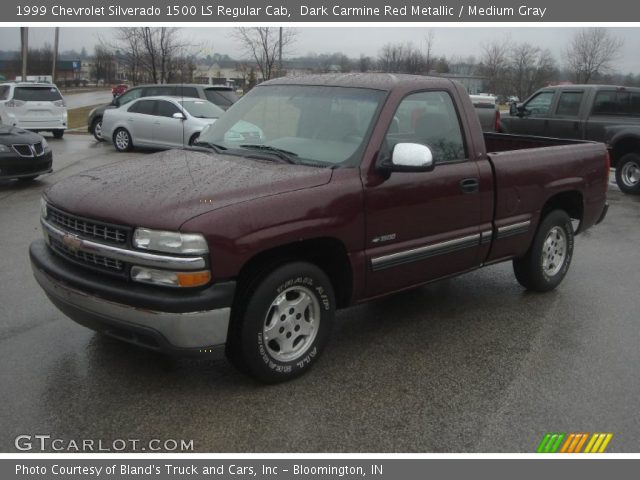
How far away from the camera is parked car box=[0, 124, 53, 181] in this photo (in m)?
10.6

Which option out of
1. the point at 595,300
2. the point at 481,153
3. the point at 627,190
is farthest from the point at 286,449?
the point at 627,190

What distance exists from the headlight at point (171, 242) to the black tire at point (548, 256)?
3.42 metres

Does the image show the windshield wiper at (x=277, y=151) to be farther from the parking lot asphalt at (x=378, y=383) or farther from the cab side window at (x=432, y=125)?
the parking lot asphalt at (x=378, y=383)

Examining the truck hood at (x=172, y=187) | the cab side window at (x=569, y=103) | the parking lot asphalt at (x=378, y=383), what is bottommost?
the parking lot asphalt at (x=378, y=383)

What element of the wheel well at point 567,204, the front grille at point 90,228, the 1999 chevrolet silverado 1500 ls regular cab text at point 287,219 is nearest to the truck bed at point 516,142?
the wheel well at point 567,204

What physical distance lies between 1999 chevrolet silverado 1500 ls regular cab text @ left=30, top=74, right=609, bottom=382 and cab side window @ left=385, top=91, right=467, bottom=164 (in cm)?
1

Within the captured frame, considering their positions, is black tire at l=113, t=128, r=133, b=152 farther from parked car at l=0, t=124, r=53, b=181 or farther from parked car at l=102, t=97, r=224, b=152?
parked car at l=0, t=124, r=53, b=181

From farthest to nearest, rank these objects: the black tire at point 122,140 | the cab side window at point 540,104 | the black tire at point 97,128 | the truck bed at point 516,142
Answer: the black tire at point 97,128
the black tire at point 122,140
the cab side window at point 540,104
the truck bed at point 516,142

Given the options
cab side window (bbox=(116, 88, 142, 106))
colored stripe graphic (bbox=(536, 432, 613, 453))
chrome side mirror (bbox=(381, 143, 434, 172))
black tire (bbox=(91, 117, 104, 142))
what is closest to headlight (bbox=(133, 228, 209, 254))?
chrome side mirror (bbox=(381, 143, 434, 172))

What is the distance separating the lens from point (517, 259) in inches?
226

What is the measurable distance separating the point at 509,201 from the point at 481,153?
508 millimetres

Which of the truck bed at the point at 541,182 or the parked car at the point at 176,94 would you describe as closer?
the truck bed at the point at 541,182

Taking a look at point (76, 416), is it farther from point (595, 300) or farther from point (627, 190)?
point (627, 190)

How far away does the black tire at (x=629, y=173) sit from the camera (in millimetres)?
11430
